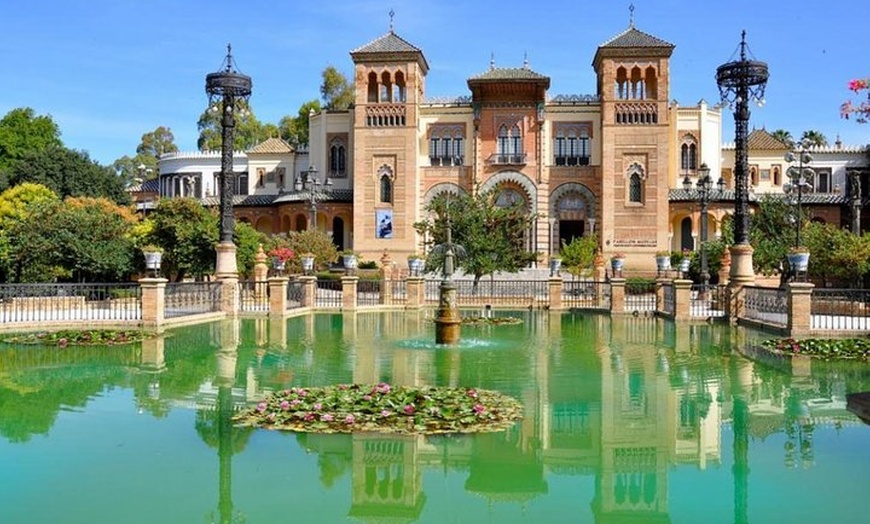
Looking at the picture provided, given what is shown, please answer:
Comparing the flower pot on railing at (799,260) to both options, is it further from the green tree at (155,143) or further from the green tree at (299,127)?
the green tree at (155,143)

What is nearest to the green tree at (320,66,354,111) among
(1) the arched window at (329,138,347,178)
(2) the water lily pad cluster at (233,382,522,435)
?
(1) the arched window at (329,138,347,178)

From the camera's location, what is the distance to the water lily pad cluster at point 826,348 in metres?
14.1

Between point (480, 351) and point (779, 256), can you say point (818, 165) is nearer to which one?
point (779, 256)

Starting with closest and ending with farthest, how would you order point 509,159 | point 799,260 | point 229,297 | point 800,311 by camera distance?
point 800,311 → point 799,260 → point 229,297 → point 509,159

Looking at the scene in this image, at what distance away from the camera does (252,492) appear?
6531 millimetres

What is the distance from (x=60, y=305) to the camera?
23.6 m

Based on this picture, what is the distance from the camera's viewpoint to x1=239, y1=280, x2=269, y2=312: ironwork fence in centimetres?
2520

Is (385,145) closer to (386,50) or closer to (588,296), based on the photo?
(386,50)

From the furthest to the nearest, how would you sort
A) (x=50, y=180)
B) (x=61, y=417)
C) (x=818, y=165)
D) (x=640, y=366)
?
(x=818, y=165) < (x=50, y=180) < (x=640, y=366) < (x=61, y=417)

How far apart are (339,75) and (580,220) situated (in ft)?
79.8

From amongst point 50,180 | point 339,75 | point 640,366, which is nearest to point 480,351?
point 640,366

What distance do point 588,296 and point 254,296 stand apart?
12942 millimetres

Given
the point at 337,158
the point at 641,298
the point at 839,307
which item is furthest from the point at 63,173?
the point at 839,307

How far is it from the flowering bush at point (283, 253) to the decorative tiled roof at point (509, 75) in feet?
55.0
